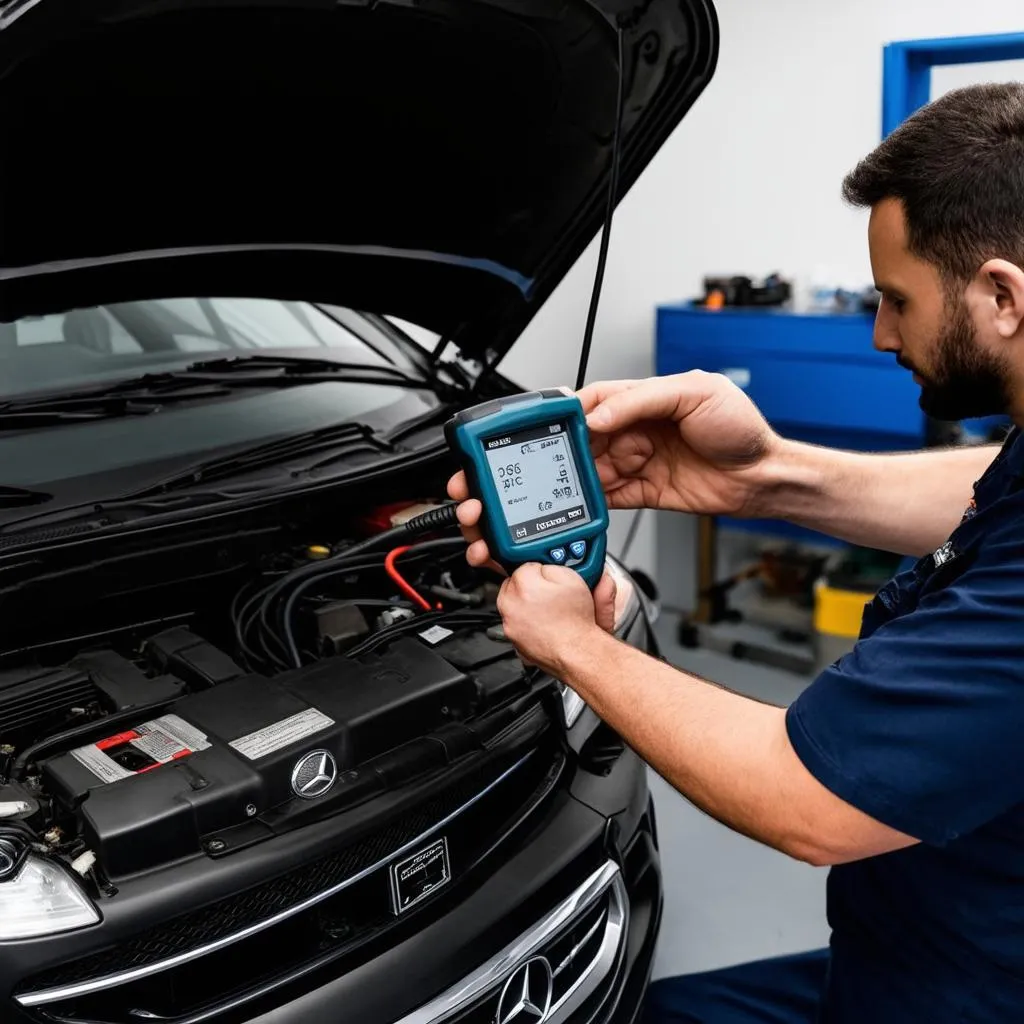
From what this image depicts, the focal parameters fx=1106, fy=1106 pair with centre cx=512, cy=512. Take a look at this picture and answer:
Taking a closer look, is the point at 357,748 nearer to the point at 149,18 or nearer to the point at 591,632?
the point at 591,632

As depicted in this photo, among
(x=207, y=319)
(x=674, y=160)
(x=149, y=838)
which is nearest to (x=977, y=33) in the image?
(x=674, y=160)

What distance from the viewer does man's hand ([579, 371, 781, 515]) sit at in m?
1.43

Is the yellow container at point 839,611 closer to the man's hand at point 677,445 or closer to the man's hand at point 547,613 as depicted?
the man's hand at point 677,445

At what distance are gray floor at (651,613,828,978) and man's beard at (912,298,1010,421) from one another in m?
1.17

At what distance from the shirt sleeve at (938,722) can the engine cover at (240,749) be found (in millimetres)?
509

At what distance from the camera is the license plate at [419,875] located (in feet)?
4.20

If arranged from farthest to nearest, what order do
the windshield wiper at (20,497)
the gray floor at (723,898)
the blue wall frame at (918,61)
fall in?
the blue wall frame at (918,61) → the gray floor at (723,898) → the windshield wiper at (20,497)

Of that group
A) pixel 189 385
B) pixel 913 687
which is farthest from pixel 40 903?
pixel 189 385

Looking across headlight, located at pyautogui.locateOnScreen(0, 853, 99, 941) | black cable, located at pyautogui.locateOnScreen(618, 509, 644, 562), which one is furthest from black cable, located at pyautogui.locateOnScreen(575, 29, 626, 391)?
black cable, located at pyautogui.locateOnScreen(618, 509, 644, 562)

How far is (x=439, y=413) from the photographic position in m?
2.04

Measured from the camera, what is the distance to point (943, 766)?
98 centimetres

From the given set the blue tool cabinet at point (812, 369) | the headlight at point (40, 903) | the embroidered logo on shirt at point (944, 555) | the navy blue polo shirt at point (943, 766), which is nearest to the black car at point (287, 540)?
the headlight at point (40, 903)

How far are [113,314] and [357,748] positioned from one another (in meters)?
1.05

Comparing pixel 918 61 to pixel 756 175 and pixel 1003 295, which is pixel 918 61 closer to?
pixel 756 175
